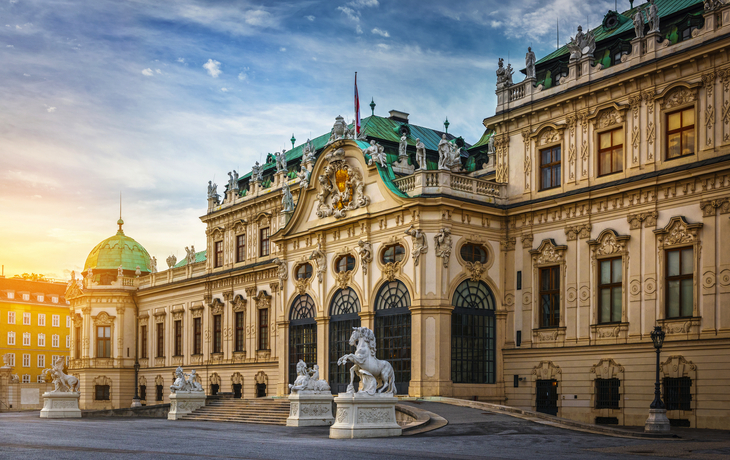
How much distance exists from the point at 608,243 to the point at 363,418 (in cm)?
1361

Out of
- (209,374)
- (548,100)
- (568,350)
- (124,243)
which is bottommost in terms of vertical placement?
(209,374)

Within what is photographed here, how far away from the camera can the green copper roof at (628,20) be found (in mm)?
32050

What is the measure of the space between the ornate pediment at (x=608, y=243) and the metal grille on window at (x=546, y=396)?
18.2 ft

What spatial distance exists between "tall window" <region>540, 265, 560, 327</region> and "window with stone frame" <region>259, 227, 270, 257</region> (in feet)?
68.0

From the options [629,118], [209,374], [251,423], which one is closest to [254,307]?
[209,374]

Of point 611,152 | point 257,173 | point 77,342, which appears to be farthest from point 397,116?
point 77,342

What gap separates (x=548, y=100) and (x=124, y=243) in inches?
1714

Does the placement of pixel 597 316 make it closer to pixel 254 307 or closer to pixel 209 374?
pixel 254 307

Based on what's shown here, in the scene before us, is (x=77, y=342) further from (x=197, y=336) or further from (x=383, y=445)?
(x=383, y=445)

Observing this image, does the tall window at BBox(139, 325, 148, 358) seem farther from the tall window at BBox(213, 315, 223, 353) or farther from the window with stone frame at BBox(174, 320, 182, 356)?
the tall window at BBox(213, 315, 223, 353)

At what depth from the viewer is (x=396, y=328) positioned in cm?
3597

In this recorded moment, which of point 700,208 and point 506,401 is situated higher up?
point 700,208

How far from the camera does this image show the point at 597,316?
3250cm

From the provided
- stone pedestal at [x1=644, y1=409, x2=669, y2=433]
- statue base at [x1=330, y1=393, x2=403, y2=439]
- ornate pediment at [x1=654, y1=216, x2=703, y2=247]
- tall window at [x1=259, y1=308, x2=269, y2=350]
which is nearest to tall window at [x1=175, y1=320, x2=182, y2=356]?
tall window at [x1=259, y1=308, x2=269, y2=350]
